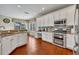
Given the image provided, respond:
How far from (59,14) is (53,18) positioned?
2.15ft

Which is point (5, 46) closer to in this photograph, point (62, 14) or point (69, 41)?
point (69, 41)

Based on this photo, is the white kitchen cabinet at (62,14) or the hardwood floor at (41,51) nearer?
the hardwood floor at (41,51)


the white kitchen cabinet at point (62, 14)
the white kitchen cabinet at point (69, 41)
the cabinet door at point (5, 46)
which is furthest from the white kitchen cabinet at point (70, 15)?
the cabinet door at point (5, 46)

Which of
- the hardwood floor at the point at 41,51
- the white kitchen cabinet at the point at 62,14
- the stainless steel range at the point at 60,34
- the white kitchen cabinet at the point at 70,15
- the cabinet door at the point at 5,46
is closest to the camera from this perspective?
the cabinet door at the point at 5,46

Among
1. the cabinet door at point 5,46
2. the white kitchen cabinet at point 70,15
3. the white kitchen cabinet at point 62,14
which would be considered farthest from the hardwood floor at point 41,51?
the white kitchen cabinet at point 62,14

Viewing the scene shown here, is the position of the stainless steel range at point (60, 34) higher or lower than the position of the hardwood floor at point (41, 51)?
higher

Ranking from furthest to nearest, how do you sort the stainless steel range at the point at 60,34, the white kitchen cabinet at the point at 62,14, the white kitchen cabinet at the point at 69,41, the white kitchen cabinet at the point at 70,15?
the white kitchen cabinet at the point at 62,14 < the stainless steel range at the point at 60,34 < the white kitchen cabinet at the point at 70,15 < the white kitchen cabinet at the point at 69,41

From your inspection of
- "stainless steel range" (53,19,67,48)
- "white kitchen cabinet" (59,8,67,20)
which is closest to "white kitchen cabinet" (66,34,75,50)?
"stainless steel range" (53,19,67,48)

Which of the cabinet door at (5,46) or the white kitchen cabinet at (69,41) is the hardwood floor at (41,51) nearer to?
the white kitchen cabinet at (69,41)

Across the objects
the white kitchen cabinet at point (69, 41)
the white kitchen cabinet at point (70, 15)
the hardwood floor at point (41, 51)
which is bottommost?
the hardwood floor at point (41, 51)

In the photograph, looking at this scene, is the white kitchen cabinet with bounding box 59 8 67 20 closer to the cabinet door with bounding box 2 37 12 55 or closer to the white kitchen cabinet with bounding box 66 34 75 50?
the white kitchen cabinet with bounding box 66 34 75 50
